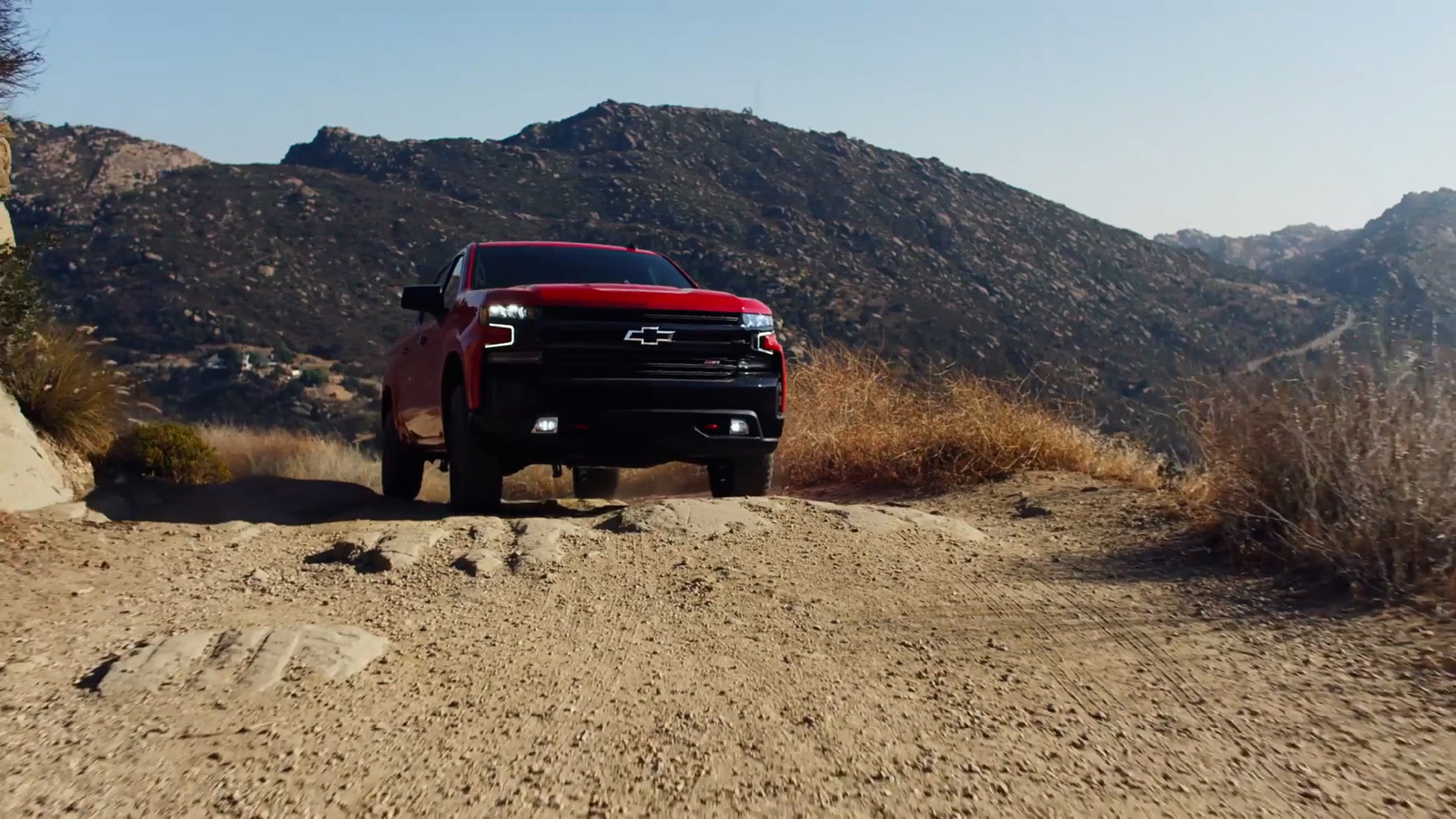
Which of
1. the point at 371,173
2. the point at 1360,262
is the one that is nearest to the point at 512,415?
the point at 1360,262

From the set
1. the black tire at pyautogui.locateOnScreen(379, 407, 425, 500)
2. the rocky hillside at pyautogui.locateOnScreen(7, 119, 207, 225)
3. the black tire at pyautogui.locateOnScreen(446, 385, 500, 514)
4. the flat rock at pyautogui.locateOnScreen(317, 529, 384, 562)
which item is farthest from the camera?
the rocky hillside at pyautogui.locateOnScreen(7, 119, 207, 225)

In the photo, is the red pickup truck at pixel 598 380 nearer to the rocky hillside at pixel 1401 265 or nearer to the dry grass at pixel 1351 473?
the dry grass at pixel 1351 473

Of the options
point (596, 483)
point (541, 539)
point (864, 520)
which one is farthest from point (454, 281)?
point (864, 520)

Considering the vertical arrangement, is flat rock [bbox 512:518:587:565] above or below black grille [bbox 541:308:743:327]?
below

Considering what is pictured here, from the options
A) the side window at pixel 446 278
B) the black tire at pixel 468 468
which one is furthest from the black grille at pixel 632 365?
the side window at pixel 446 278

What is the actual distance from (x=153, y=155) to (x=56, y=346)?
4593cm

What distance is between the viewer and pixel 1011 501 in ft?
28.0

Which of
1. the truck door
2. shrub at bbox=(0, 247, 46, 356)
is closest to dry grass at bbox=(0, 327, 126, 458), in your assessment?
shrub at bbox=(0, 247, 46, 356)

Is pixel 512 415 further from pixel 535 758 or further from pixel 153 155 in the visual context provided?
pixel 153 155

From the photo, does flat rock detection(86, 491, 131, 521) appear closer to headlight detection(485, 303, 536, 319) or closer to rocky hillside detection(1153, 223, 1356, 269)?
headlight detection(485, 303, 536, 319)

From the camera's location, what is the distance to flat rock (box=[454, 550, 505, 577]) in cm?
585

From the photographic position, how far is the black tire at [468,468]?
7.21 meters

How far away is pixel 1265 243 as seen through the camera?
257ft

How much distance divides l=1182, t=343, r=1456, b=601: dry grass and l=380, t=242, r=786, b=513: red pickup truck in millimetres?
2739
